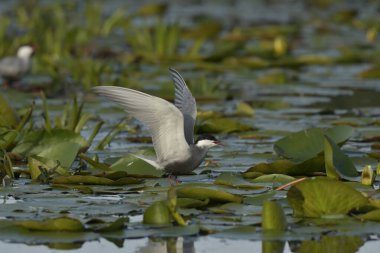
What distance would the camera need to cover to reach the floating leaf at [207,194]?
17.3 feet

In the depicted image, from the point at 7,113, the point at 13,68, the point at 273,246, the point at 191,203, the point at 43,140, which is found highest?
the point at 13,68

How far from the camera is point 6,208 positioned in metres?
5.16

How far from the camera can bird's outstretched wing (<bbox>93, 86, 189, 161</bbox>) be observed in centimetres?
573

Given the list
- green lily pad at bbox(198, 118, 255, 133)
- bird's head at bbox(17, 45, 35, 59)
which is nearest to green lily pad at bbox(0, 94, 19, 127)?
green lily pad at bbox(198, 118, 255, 133)

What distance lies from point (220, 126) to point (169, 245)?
11.5 ft

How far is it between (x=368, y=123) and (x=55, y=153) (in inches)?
128

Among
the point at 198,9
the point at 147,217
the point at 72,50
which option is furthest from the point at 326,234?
the point at 198,9

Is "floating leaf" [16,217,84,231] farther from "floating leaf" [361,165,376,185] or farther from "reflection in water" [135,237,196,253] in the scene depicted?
"floating leaf" [361,165,376,185]

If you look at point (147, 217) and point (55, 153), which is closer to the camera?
point (147, 217)

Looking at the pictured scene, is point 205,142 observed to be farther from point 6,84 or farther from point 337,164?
point 6,84

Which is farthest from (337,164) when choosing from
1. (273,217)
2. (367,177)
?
(273,217)

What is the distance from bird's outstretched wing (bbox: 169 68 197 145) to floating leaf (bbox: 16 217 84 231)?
1660 millimetres

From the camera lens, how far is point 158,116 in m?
5.83

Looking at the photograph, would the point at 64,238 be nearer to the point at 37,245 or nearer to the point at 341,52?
the point at 37,245
